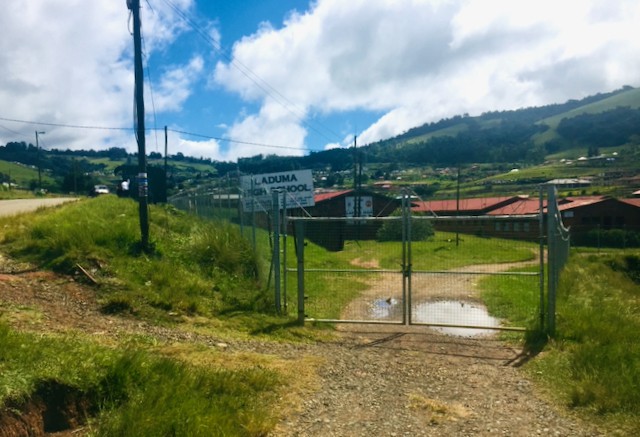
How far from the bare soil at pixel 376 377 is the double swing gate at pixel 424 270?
102 centimetres

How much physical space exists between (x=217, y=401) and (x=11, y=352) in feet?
Answer: 5.98

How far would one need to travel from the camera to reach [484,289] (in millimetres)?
13578

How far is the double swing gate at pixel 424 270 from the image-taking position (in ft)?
31.2

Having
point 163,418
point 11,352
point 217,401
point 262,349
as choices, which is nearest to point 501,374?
point 262,349

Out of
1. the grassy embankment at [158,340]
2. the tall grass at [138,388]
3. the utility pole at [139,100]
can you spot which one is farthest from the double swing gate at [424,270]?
the tall grass at [138,388]

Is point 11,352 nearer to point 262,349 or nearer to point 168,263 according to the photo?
point 262,349

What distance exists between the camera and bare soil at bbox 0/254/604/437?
5355 mm

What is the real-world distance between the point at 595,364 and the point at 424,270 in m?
4.72

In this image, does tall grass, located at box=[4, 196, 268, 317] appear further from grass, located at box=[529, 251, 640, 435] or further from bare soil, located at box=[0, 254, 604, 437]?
grass, located at box=[529, 251, 640, 435]

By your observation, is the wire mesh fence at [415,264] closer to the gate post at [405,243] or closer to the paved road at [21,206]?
the gate post at [405,243]

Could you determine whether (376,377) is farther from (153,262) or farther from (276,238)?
(153,262)

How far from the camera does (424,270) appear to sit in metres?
11.2

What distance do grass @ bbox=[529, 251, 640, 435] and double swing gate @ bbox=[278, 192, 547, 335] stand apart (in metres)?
0.62

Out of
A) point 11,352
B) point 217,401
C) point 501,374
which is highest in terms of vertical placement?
point 11,352
